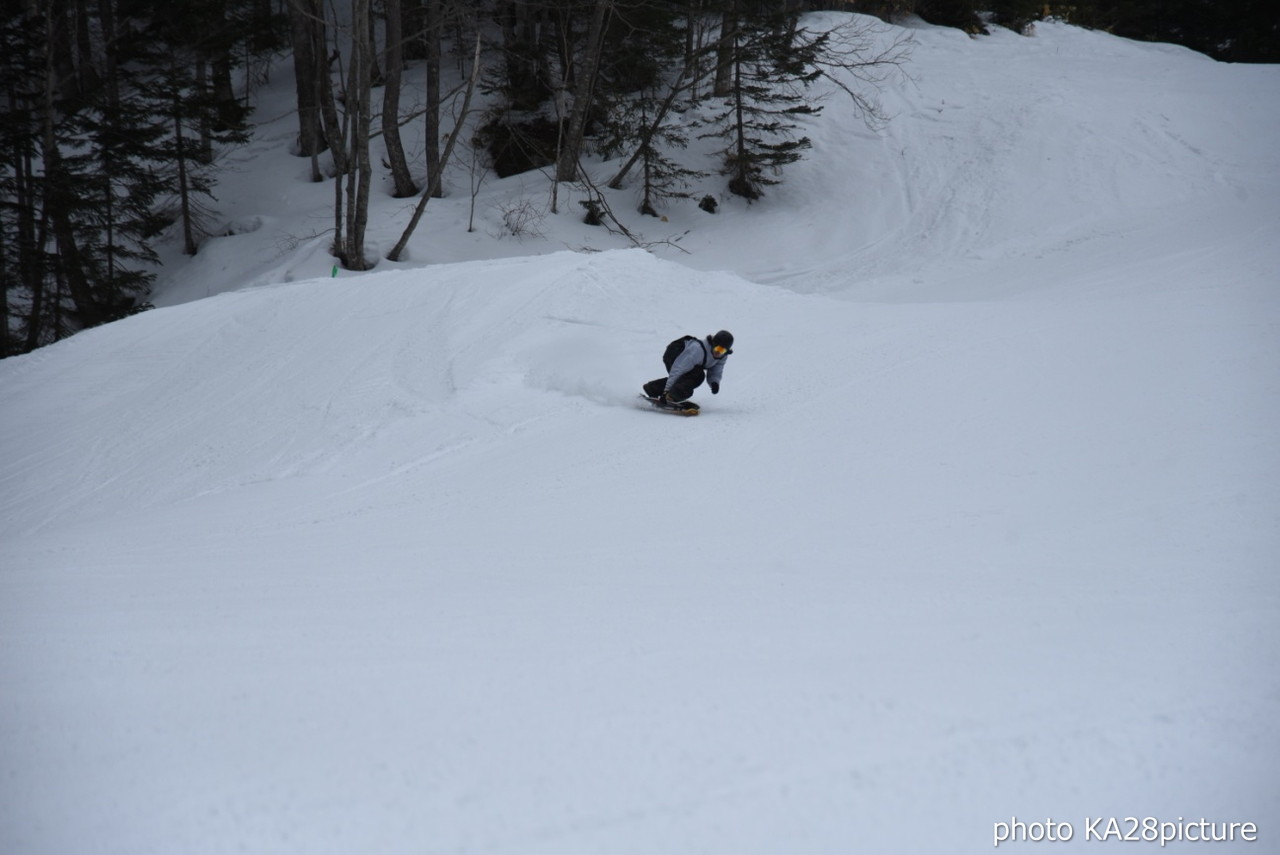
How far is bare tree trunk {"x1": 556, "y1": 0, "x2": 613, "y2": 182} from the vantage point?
2008 cm

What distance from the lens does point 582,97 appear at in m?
20.6

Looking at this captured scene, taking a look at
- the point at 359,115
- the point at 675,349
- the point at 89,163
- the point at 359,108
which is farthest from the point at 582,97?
the point at 675,349

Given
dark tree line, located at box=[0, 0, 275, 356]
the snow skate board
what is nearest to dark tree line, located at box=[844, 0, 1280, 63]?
dark tree line, located at box=[0, 0, 275, 356]

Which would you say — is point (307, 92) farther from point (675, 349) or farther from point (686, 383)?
point (686, 383)

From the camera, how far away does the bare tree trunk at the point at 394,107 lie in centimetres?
1936

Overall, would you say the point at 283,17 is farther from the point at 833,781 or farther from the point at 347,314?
the point at 833,781

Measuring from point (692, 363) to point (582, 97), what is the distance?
49.6ft

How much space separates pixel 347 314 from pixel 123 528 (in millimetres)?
5548

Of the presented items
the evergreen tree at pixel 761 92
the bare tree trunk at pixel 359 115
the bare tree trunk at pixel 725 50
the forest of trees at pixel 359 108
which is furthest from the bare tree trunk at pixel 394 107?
the evergreen tree at pixel 761 92

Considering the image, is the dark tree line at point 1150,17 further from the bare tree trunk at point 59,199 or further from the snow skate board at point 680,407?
the snow skate board at point 680,407

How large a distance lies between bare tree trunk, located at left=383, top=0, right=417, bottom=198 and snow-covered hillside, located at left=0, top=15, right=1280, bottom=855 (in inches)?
378

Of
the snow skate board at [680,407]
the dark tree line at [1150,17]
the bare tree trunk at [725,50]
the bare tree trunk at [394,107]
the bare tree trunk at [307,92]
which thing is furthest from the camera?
the dark tree line at [1150,17]

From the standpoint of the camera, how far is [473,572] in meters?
4.79

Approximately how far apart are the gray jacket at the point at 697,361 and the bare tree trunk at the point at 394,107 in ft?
46.3
